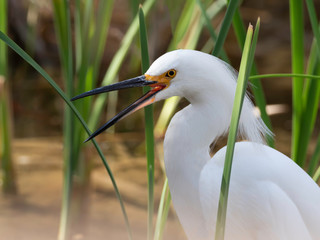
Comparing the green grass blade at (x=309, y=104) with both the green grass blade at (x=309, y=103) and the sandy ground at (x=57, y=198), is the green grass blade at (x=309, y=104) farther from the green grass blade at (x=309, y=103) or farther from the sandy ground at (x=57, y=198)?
the sandy ground at (x=57, y=198)

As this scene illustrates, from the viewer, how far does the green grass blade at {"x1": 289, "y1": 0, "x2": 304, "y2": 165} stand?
1.60 m

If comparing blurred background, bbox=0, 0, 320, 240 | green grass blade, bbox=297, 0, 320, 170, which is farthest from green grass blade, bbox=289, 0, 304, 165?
blurred background, bbox=0, 0, 320, 240

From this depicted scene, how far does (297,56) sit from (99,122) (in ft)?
6.29

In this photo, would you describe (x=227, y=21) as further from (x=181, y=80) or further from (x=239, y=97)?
(x=239, y=97)

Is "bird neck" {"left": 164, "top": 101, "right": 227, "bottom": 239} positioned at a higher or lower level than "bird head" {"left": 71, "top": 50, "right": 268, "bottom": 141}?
lower

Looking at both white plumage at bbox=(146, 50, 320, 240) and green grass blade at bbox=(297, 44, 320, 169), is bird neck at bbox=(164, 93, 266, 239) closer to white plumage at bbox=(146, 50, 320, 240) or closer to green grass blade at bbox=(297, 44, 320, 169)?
white plumage at bbox=(146, 50, 320, 240)

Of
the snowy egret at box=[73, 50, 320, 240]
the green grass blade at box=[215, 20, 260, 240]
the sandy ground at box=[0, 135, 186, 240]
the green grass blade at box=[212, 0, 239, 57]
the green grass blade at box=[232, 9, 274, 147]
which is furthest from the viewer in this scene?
the sandy ground at box=[0, 135, 186, 240]

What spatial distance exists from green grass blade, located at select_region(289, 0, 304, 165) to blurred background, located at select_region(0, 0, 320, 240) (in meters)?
0.46

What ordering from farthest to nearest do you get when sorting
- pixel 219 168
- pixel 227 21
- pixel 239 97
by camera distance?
1. pixel 219 168
2. pixel 227 21
3. pixel 239 97

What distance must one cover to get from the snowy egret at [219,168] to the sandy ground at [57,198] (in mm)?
1037

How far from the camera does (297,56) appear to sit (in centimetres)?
167

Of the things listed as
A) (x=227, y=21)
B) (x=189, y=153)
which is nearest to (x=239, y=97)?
(x=227, y=21)

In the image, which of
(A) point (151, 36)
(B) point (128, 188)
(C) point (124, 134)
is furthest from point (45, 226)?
(A) point (151, 36)

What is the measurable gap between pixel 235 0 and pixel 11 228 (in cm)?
164
